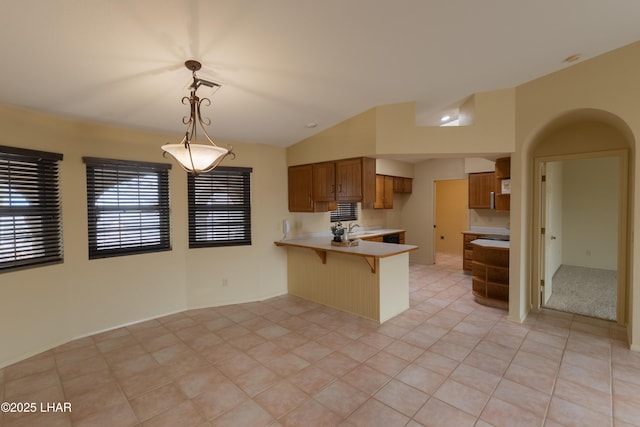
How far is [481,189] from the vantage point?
19.2ft

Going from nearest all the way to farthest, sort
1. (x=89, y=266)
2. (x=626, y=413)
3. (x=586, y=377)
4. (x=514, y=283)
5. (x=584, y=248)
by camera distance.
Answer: (x=626, y=413) < (x=586, y=377) < (x=89, y=266) < (x=514, y=283) < (x=584, y=248)

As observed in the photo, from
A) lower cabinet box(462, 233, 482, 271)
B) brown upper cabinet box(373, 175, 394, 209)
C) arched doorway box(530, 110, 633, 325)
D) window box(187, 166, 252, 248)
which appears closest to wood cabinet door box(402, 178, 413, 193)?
brown upper cabinet box(373, 175, 394, 209)

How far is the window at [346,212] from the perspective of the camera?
6.01 m

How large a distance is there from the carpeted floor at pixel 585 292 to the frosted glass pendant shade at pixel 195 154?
4.66 meters

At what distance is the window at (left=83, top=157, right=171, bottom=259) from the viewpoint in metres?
3.36

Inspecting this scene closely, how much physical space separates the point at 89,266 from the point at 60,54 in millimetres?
2296

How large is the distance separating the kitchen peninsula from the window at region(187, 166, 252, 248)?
727 mm

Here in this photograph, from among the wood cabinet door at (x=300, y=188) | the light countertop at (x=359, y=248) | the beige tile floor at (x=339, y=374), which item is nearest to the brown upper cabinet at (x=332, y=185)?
the wood cabinet door at (x=300, y=188)

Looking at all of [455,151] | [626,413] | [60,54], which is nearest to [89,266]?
[60,54]

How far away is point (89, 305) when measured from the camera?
10.9 feet

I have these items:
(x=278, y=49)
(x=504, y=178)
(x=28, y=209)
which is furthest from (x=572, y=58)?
(x=28, y=209)

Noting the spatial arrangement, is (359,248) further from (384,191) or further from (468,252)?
(468,252)

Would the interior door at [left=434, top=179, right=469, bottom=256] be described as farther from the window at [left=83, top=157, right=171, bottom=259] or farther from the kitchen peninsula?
the window at [left=83, top=157, right=171, bottom=259]

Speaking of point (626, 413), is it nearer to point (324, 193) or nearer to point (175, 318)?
point (324, 193)
